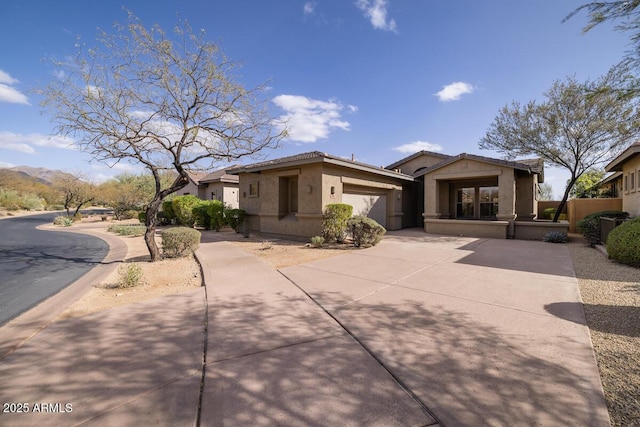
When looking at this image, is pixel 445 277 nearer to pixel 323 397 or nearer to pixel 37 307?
pixel 323 397

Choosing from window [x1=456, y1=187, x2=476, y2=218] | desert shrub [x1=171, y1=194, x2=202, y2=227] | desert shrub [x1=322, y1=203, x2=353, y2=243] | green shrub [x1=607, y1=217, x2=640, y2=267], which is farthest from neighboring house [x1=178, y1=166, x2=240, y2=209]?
green shrub [x1=607, y1=217, x2=640, y2=267]

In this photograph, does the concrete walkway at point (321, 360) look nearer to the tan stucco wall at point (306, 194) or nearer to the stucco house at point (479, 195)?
the tan stucco wall at point (306, 194)

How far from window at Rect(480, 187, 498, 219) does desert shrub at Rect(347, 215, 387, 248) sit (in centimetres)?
887

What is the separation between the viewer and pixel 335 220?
10.4 m

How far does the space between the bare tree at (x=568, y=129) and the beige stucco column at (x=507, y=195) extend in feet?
14.0

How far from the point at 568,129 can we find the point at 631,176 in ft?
11.0

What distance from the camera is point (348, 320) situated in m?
3.73

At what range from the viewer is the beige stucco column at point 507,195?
40.0ft

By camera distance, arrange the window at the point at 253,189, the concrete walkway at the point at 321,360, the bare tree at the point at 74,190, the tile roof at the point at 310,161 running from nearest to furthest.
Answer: the concrete walkway at the point at 321,360
the tile roof at the point at 310,161
the window at the point at 253,189
the bare tree at the point at 74,190

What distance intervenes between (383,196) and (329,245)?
20.9 feet

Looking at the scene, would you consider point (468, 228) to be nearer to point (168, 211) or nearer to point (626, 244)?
point (626, 244)

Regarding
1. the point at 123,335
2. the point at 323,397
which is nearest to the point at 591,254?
the point at 323,397

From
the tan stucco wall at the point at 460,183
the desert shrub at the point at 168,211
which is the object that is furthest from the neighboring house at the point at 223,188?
the tan stucco wall at the point at 460,183

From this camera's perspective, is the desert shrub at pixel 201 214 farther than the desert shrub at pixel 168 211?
No
